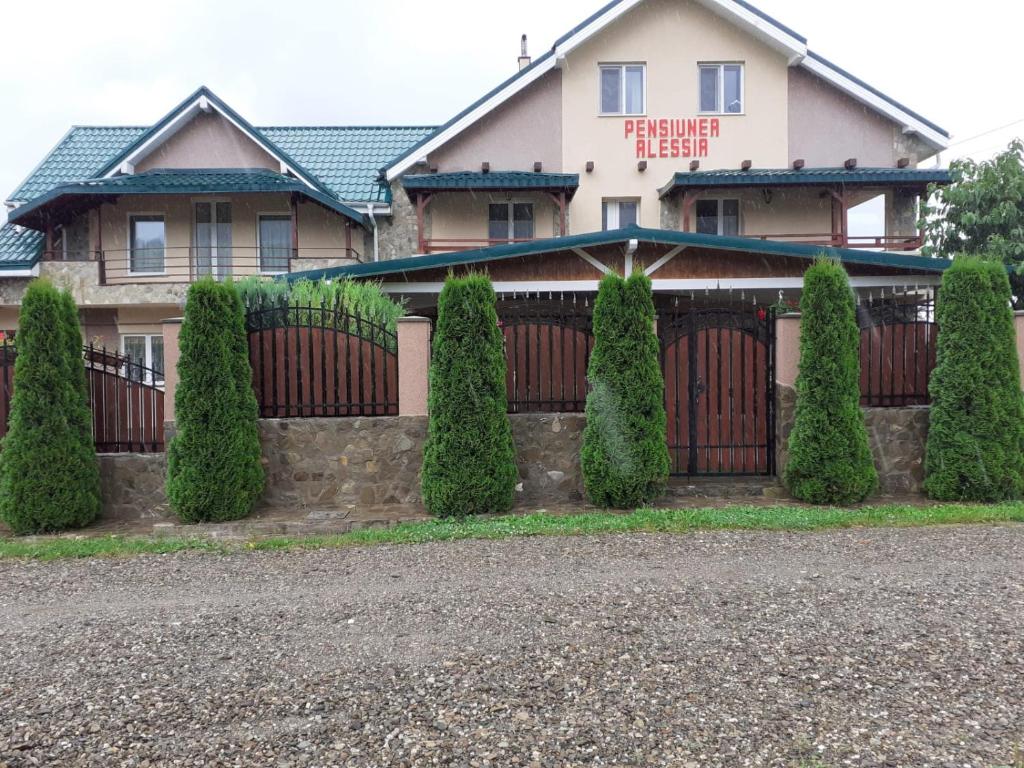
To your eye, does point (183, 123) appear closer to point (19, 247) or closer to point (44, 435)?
point (19, 247)

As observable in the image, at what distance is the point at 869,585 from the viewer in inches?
188

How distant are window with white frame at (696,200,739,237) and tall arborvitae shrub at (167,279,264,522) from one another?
12580 mm

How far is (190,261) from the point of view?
16969mm

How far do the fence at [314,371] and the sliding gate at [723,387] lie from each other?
3.44 m

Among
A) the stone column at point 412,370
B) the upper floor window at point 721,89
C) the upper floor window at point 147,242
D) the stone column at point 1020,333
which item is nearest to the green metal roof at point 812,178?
the upper floor window at point 721,89

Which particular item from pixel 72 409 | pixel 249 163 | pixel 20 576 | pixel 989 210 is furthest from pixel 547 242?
pixel 249 163

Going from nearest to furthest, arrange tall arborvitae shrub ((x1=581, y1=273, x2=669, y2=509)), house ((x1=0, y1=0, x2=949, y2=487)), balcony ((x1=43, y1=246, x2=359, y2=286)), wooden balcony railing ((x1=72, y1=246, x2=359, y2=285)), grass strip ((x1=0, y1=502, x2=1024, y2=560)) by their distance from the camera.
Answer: grass strip ((x1=0, y1=502, x2=1024, y2=560)), tall arborvitae shrub ((x1=581, y1=273, x2=669, y2=509)), house ((x1=0, y1=0, x2=949, y2=487)), balcony ((x1=43, y1=246, x2=359, y2=286)), wooden balcony railing ((x1=72, y1=246, x2=359, y2=285))

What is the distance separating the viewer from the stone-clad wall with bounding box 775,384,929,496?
8234 millimetres

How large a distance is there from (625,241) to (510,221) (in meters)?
6.52

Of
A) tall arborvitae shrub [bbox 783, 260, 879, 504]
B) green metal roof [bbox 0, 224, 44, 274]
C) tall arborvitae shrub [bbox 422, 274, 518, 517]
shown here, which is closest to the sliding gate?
tall arborvitae shrub [bbox 783, 260, 879, 504]

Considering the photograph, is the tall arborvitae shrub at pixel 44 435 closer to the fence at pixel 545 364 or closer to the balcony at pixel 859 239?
the fence at pixel 545 364

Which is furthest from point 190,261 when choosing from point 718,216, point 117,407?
point 718,216

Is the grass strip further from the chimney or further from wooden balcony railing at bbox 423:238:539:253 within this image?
the chimney

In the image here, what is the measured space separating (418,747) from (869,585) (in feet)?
11.1
